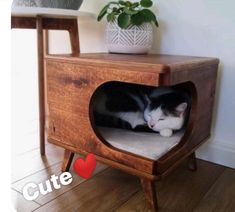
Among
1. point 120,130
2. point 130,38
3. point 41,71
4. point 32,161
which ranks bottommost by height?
point 32,161

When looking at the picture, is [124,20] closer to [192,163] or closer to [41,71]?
[41,71]

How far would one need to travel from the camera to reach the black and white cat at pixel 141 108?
728 mm

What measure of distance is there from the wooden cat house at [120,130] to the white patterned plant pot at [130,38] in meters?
0.15

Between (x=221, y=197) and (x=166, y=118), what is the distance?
267 millimetres

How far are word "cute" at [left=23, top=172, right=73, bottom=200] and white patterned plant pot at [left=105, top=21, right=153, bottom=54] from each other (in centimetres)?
44

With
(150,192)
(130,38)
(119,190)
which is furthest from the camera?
(130,38)

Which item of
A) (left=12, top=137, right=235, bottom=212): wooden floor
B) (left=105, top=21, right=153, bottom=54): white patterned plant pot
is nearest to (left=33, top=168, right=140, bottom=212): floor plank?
(left=12, top=137, right=235, bottom=212): wooden floor

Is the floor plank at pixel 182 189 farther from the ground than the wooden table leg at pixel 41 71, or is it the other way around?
the wooden table leg at pixel 41 71

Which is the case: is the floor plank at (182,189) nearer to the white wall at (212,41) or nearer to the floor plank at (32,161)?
the white wall at (212,41)

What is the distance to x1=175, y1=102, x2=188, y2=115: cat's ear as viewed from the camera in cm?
71

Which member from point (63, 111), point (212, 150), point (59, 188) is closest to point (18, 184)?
point (59, 188)

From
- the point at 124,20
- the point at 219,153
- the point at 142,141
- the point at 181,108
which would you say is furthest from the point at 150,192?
the point at 124,20

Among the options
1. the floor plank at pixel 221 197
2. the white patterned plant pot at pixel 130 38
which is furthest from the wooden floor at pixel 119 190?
the white patterned plant pot at pixel 130 38

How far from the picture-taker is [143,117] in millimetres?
785
